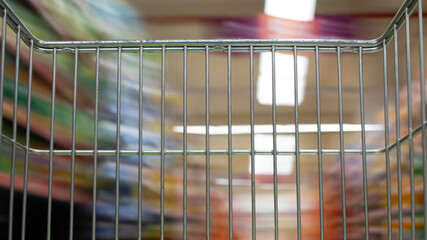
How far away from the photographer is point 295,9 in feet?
9.87

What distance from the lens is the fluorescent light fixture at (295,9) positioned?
Result: 298 centimetres

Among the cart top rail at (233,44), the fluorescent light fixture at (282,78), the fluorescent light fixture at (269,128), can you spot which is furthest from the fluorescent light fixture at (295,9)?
the cart top rail at (233,44)

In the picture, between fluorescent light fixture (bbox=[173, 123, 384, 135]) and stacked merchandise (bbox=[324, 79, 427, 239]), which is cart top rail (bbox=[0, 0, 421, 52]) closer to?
stacked merchandise (bbox=[324, 79, 427, 239])

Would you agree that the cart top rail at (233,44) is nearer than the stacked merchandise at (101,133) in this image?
Yes

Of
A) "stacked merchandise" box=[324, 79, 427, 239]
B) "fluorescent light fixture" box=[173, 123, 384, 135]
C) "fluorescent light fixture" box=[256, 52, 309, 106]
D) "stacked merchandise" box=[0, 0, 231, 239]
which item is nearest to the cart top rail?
"stacked merchandise" box=[0, 0, 231, 239]

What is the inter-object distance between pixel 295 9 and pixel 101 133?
3.57ft

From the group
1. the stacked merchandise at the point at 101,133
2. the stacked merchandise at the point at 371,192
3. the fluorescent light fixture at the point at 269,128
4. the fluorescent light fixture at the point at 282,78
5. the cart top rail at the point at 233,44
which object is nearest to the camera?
the cart top rail at the point at 233,44

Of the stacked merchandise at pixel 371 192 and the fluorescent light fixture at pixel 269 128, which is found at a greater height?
the fluorescent light fixture at pixel 269 128

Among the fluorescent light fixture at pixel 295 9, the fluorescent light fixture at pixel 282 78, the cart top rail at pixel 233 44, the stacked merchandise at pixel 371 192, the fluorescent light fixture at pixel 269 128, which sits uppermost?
the fluorescent light fixture at pixel 295 9

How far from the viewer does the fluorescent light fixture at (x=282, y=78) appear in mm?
2934

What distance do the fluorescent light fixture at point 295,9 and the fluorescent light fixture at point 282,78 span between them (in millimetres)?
170

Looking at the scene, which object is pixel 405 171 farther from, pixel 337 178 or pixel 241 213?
pixel 241 213

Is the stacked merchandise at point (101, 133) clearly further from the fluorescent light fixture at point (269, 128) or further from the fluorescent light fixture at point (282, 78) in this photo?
the fluorescent light fixture at point (282, 78)

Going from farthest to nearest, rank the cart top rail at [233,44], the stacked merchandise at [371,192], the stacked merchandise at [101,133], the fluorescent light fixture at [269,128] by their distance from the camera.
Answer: the fluorescent light fixture at [269,128], the stacked merchandise at [371,192], the stacked merchandise at [101,133], the cart top rail at [233,44]
